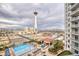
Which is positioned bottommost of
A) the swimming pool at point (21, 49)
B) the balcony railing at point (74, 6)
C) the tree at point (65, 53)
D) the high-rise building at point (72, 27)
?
the tree at point (65, 53)

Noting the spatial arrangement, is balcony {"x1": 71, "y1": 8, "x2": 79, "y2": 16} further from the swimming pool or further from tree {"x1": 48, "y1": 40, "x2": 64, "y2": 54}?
the swimming pool

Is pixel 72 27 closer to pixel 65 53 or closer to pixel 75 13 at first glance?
pixel 75 13

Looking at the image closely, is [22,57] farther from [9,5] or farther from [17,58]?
[9,5]

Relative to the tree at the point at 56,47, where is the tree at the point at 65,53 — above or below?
below

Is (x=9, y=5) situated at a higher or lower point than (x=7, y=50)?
higher

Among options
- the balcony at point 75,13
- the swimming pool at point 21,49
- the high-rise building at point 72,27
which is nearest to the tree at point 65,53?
the high-rise building at point 72,27

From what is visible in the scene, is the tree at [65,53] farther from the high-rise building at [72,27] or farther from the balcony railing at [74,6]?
the balcony railing at [74,6]

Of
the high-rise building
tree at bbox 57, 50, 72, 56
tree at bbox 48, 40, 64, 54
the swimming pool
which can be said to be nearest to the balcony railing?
the high-rise building

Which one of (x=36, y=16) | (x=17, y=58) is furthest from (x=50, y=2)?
(x=17, y=58)

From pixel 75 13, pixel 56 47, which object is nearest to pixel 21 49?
pixel 56 47
